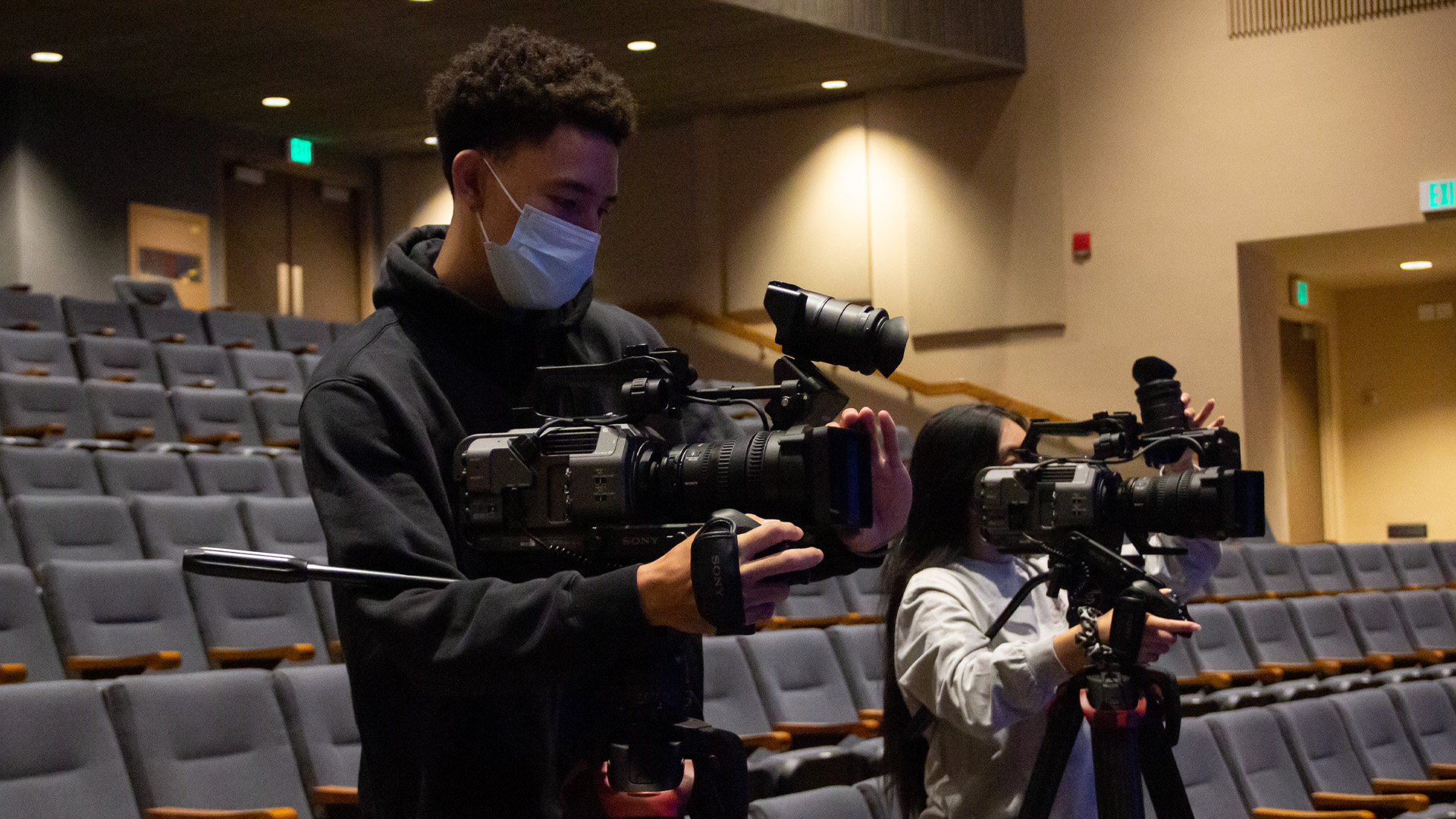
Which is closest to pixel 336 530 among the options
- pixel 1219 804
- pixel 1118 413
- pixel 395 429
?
pixel 395 429

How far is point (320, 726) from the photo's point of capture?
2.04 m

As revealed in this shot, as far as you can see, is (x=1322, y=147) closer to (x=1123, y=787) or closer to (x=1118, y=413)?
(x=1118, y=413)

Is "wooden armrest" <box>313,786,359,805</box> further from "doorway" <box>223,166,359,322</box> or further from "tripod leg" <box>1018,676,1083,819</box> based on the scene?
"doorway" <box>223,166,359,322</box>

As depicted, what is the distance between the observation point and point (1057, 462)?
163 centimetres

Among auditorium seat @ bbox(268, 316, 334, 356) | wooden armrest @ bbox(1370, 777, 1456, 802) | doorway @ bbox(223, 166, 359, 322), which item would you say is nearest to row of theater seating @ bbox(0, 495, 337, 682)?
wooden armrest @ bbox(1370, 777, 1456, 802)

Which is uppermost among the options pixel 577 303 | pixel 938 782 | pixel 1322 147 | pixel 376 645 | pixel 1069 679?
pixel 1322 147

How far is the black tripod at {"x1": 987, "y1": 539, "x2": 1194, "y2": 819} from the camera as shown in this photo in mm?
1471

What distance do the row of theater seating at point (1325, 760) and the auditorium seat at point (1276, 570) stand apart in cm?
163

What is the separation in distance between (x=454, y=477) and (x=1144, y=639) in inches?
32.8

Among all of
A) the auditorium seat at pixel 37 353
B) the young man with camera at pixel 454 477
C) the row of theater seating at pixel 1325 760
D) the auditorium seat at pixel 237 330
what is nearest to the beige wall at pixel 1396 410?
the row of theater seating at pixel 1325 760

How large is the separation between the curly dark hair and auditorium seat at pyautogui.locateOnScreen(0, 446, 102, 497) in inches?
110

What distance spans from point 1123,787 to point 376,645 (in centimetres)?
90

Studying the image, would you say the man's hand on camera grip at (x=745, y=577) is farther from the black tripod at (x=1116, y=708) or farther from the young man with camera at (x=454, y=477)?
the black tripod at (x=1116, y=708)

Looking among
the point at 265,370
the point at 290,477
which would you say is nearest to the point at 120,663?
the point at 290,477
